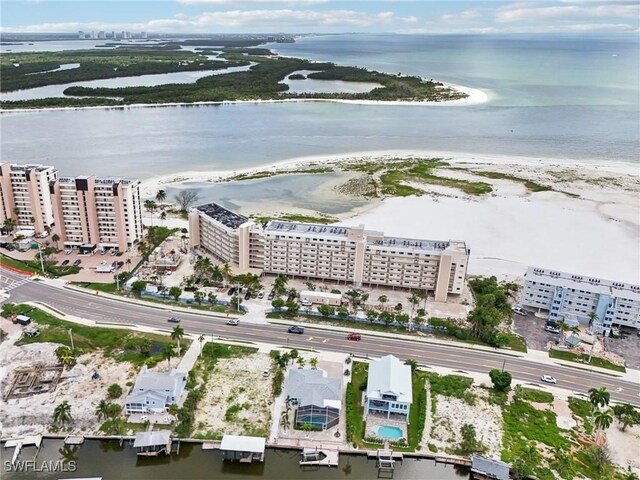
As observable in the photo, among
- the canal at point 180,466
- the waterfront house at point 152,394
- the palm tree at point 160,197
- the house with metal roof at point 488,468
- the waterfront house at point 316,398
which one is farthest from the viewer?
the palm tree at point 160,197

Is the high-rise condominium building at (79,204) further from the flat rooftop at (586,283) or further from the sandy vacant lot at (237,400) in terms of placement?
the flat rooftop at (586,283)

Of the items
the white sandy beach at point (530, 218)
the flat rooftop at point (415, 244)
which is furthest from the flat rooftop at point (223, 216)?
the white sandy beach at point (530, 218)

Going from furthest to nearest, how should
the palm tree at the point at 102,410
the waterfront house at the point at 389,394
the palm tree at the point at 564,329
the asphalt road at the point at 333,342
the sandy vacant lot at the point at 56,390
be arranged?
the palm tree at the point at 564,329, the asphalt road at the point at 333,342, the waterfront house at the point at 389,394, the sandy vacant lot at the point at 56,390, the palm tree at the point at 102,410

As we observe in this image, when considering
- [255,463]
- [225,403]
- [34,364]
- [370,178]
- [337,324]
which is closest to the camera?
[255,463]

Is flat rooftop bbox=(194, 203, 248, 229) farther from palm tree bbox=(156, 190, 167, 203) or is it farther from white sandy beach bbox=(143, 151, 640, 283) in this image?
white sandy beach bbox=(143, 151, 640, 283)

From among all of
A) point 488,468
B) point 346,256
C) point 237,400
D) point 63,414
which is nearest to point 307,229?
point 346,256

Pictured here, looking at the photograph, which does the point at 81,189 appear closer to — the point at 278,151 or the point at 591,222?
the point at 278,151

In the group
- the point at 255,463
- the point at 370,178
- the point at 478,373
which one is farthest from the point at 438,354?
the point at 370,178
